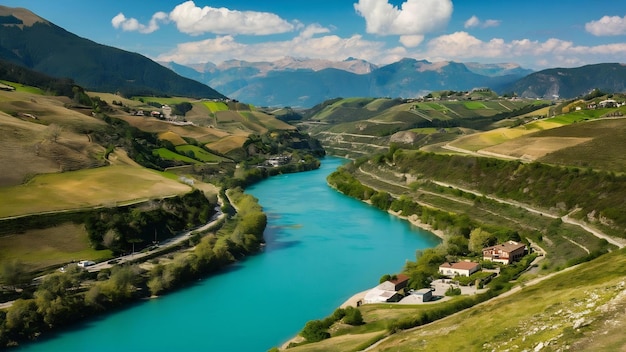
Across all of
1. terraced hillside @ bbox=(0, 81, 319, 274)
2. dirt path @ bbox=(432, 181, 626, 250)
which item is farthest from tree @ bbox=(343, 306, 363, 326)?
terraced hillside @ bbox=(0, 81, 319, 274)

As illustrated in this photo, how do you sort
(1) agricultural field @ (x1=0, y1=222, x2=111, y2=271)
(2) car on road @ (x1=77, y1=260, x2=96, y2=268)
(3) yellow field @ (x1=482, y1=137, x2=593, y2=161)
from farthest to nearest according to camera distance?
(3) yellow field @ (x1=482, y1=137, x2=593, y2=161), (2) car on road @ (x1=77, y1=260, x2=96, y2=268), (1) agricultural field @ (x1=0, y1=222, x2=111, y2=271)

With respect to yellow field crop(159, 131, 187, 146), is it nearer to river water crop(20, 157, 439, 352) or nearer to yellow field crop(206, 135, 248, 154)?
yellow field crop(206, 135, 248, 154)

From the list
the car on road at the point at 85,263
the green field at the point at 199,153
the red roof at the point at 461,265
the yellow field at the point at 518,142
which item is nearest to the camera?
the red roof at the point at 461,265

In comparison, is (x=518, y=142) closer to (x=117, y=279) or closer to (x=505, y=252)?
(x=505, y=252)

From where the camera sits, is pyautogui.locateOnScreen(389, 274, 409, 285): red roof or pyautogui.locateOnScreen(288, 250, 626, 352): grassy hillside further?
pyautogui.locateOnScreen(389, 274, 409, 285): red roof

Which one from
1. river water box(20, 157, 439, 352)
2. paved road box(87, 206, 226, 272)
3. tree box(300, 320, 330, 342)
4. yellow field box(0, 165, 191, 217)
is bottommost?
river water box(20, 157, 439, 352)

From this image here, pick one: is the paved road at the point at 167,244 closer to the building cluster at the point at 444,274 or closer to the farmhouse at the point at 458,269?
the building cluster at the point at 444,274

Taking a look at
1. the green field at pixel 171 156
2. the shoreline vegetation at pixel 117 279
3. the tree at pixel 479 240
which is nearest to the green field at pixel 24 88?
the green field at pixel 171 156
